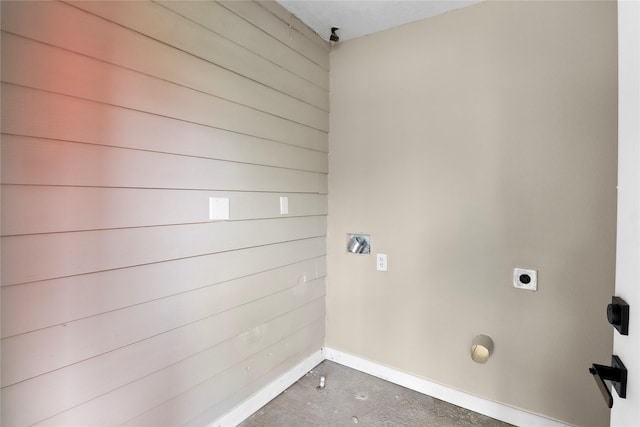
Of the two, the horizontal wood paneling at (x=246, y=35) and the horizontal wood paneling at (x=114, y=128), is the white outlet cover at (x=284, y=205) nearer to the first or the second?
the horizontal wood paneling at (x=114, y=128)

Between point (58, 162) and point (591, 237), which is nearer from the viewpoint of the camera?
point (58, 162)

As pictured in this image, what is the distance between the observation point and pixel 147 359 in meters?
1.27

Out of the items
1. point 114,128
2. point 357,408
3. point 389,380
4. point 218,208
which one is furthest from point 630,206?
point 389,380

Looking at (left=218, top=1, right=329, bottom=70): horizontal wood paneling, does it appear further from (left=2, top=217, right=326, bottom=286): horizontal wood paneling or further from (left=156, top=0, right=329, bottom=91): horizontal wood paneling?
(left=2, top=217, right=326, bottom=286): horizontal wood paneling

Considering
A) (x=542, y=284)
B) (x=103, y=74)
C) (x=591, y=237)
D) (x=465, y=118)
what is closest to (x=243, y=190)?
(x=103, y=74)

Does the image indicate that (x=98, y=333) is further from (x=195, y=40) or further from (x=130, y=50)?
(x=195, y=40)

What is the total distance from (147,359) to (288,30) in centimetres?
204

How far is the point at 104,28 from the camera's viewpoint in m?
1.10

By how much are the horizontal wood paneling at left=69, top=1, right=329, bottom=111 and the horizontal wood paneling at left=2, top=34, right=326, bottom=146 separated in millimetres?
187

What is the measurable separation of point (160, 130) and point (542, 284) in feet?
6.91

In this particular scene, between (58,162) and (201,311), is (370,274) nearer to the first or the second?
(201,311)

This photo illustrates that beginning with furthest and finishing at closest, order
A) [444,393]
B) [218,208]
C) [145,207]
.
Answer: [444,393], [218,208], [145,207]

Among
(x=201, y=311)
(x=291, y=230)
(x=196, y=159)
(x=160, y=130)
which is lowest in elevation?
(x=201, y=311)

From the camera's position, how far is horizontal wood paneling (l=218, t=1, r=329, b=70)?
1643mm
